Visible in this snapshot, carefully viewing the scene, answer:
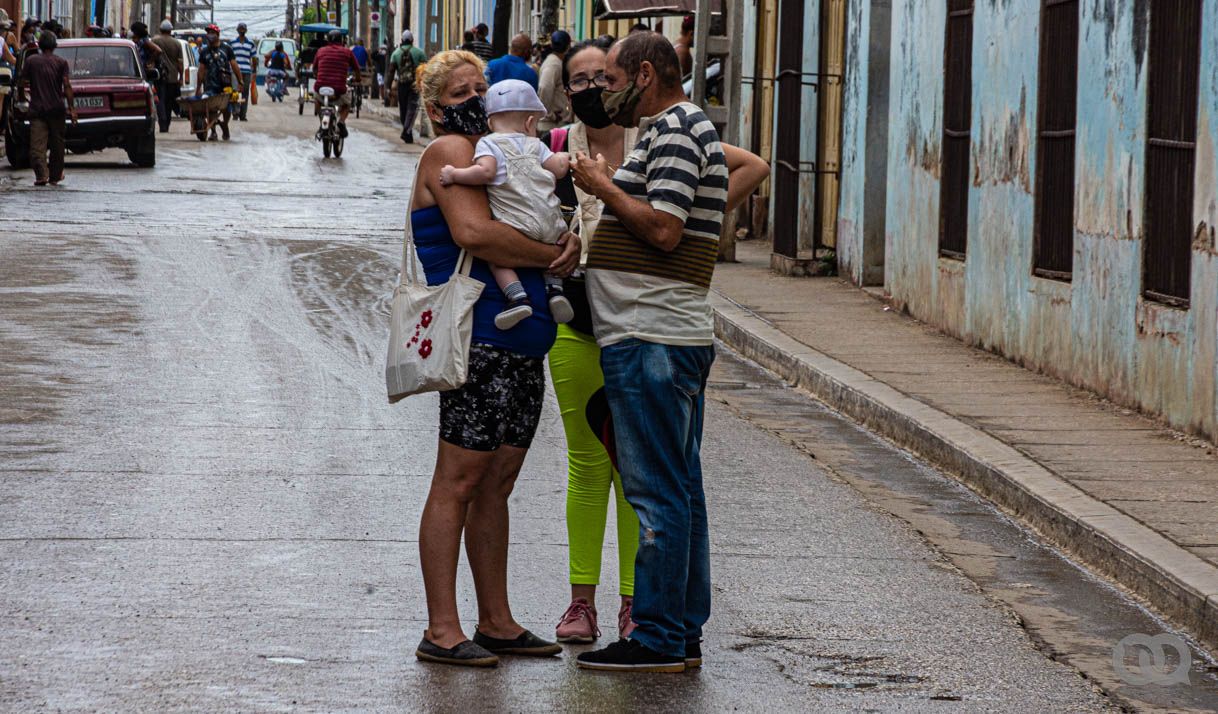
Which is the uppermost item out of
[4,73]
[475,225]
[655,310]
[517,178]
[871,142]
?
[4,73]

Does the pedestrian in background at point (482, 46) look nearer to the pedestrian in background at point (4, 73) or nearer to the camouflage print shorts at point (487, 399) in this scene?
the pedestrian in background at point (4, 73)

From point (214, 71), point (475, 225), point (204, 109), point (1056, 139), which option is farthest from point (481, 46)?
point (475, 225)

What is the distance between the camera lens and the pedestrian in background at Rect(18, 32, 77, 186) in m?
23.5

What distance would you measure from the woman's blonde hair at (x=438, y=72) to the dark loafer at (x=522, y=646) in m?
1.59

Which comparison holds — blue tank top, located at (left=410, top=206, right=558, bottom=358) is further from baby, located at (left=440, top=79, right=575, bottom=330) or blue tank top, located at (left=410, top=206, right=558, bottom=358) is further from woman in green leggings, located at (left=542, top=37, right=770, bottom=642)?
woman in green leggings, located at (left=542, top=37, right=770, bottom=642)

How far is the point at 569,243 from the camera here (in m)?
5.43

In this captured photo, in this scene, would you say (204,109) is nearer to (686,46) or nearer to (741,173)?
(686,46)

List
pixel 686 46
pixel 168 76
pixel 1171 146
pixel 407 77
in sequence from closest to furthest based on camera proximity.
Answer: pixel 1171 146, pixel 686 46, pixel 407 77, pixel 168 76

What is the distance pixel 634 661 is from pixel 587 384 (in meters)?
0.87

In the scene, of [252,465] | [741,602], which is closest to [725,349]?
[252,465]

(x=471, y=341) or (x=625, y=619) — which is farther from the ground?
(x=471, y=341)

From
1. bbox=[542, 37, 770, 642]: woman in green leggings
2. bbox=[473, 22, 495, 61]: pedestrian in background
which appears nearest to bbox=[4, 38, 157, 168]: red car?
bbox=[473, 22, 495, 61]: pedestrian in background

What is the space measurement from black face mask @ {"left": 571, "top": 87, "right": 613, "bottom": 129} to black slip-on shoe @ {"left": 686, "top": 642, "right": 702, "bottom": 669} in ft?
5.12

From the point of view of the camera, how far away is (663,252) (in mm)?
5320
